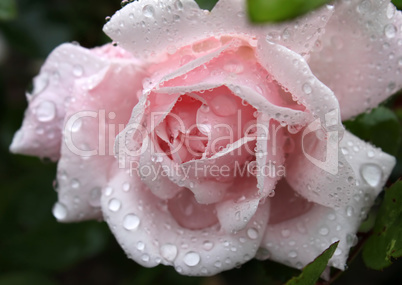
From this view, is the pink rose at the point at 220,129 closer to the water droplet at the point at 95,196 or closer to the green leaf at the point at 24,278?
the water droplet at the point at 95,196

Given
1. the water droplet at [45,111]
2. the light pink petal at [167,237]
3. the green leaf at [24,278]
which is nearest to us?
the light pink petal at [167,237]

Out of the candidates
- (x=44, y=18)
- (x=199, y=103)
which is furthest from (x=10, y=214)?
(x=199, y=103)

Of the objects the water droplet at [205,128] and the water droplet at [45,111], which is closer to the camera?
the water droplet at [205,128]

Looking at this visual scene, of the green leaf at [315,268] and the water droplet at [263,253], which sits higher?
the green leaf at [315,268]

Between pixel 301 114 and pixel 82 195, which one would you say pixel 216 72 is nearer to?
pixel 301 114


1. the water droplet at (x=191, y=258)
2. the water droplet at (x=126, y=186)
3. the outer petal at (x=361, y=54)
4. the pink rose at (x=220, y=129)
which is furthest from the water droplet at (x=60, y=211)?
the outer petal at (x=361, y=54)

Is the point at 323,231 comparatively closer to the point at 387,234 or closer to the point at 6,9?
the point at 387,234

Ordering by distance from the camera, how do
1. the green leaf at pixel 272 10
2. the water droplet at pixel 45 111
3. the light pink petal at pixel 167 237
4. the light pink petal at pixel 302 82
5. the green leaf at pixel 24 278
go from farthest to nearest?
the green leaf at pixel 24 278 < the water droplet at pixel 45 111 < the light pink petal at pixel 167 237 < the light pink petal at pixel 302 82 < the green leaf at pixel 272 10

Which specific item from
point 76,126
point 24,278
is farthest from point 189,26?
point 24,278

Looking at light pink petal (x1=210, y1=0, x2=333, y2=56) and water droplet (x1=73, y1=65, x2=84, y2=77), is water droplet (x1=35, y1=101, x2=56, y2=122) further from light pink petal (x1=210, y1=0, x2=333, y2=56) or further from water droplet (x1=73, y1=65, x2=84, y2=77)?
light pink petal (x1=210, y1=0, x2=333, y2=56)
